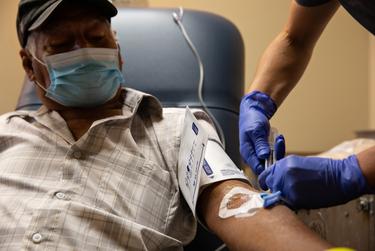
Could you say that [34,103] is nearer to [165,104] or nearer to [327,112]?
[165,104]

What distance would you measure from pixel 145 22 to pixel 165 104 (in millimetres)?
356

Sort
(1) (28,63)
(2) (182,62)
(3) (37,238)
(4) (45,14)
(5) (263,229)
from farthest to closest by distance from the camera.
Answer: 1. (2) (182,62)
2. (1) (28,63)
3. (4) (45,14)
4. (3) (37,238)
5. (5) (263,229)

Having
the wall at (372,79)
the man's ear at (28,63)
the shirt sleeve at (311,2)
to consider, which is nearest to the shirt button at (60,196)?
the man's ear at (28,63)

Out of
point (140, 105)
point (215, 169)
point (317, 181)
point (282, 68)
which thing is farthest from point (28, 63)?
point (317, 181)

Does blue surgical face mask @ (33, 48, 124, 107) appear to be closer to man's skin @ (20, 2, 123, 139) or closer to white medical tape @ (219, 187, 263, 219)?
man's skin @ (20, 2, 123, 139)

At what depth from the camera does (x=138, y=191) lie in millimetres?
1161

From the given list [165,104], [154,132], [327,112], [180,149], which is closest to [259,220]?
[180,149]

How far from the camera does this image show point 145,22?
1.77 m

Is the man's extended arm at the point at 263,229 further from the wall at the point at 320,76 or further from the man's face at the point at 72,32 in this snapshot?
the wall at the point at 320,76

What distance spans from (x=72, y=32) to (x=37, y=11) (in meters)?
0.11

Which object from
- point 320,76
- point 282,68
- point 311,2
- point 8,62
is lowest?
point 8,62

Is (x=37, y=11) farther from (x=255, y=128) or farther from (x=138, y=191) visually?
(x=255, y=128)

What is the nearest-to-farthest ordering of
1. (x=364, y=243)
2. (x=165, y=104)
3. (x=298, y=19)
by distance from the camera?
(x=298, y=19) → (x=165, y=104) → (x=364, y=243)

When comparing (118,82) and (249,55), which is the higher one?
(118,82)
